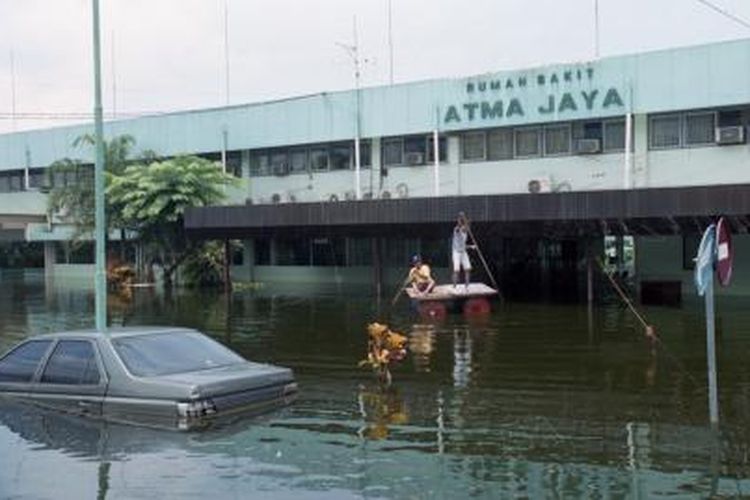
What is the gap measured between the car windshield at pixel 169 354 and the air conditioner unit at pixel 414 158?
29.9 metres

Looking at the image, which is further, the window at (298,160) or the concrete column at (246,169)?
the concrete column at (246,169)

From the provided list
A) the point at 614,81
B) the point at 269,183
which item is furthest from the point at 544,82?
the point at 269,183

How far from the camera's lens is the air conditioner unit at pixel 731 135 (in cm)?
3341

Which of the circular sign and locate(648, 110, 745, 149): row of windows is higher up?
locate(648, 110, 745, 149): row of windows

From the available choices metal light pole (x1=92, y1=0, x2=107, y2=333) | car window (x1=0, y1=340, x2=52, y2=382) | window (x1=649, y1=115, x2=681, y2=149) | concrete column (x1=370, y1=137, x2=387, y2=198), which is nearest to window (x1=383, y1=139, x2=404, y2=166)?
concrete column (x1=370, y1=137, x2=387, y2=198)

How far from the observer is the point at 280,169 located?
47500 mm

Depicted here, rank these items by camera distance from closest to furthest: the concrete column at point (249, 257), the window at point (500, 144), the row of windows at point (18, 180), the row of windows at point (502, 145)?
1. the row of windows at point (502, 145)
2. the window at point (500, 144)
3. the concrete column at point (249, 257)
4. the row of windows at point (18, 180)

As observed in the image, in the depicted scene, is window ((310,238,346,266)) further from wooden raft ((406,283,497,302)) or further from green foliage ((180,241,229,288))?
wooden raft ((406,283,497,302))

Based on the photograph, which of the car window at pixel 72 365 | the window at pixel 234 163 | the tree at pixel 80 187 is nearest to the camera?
the car window at pixel 72 365

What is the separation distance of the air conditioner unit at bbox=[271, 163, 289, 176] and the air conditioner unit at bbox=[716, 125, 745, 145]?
1999 centimetres

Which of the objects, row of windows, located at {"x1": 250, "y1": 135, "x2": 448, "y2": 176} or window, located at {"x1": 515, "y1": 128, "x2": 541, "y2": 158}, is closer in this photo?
window, located at {"x1": 515, "y1": 128, "x2": 541, "y2": 158}

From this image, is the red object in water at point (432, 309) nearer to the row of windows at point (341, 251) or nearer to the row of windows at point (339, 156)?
the row of windows at point (341, 251)

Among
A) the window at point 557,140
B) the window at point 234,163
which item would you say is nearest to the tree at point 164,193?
the window at point 234,163

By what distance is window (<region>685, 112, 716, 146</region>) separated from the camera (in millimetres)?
34344
